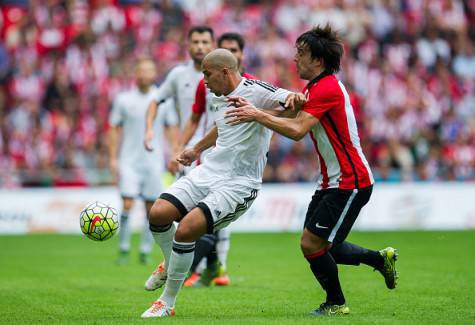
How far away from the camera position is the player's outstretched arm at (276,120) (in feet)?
24.6

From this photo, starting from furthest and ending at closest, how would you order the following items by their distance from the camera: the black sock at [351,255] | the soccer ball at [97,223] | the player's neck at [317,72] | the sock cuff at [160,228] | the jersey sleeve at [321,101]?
1. the soccer ball at [97,223]
2. the black sock at [351,255]
3. the sock cuff at [160,228]
4. the player's neck at [317,72]
5. the jersey sleeve at [321,101]

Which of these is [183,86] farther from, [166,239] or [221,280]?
[166,239]

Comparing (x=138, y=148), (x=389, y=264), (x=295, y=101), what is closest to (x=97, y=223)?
(x=295, y=101)

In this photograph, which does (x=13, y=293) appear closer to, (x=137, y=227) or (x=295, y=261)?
(x=295, y=261)

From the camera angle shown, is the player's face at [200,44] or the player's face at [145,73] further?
the player's face at [145,73]

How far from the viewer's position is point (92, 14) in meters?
24.8

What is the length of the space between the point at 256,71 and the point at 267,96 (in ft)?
53.7

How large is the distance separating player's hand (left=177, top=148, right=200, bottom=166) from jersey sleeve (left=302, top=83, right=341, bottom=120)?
1236 millimetres

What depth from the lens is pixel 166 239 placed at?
845 centimetres

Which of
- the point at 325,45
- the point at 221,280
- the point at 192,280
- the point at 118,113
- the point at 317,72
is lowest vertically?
the point at 192,280

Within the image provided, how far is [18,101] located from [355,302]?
1547cm

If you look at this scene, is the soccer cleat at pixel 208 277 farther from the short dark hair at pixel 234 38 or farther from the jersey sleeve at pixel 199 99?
the short dark hair at pixel 234 38

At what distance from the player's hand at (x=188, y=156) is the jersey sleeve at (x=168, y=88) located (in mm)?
3193

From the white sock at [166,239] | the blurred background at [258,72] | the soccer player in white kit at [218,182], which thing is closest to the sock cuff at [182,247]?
the soccer player in white kit at [218,182]
